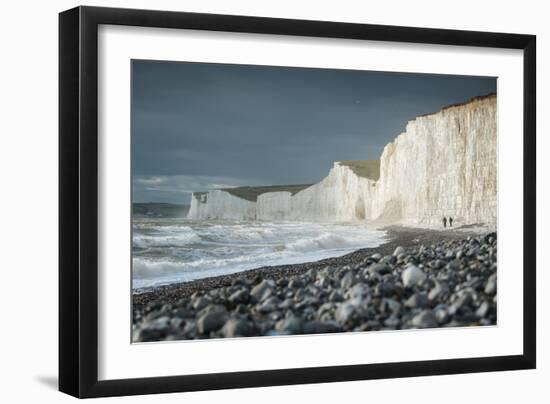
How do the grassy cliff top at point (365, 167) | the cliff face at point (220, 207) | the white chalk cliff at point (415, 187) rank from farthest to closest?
the grassy cliff top at point (365, 167), the white chalk cliff at point (415, 187), the cliff face at point (220, 207)

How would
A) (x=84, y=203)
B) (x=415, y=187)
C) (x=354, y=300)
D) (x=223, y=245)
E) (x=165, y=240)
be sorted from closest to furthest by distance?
(x=84, y=203) < (x=165, y=240) < (x=223, y=245) < (x=354, y=300) < (x=415, y=187)

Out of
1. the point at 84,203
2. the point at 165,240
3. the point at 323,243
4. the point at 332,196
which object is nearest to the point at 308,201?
the point at 332,196

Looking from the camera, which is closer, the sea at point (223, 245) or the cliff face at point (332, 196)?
the sea at point (223, 245)

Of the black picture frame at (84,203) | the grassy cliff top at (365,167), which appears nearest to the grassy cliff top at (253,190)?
the grassy cliff top at (365,167)

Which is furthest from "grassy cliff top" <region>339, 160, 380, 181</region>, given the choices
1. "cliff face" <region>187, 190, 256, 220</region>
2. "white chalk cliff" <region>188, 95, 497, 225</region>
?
"cliff face" <region>187, 190, 256, 220</region>

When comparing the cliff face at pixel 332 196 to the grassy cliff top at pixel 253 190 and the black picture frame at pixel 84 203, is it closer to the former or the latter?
the grassy cliff top at pixel 253 190

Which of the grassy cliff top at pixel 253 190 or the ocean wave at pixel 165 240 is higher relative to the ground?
the grassy cliff top at pixel 253 190

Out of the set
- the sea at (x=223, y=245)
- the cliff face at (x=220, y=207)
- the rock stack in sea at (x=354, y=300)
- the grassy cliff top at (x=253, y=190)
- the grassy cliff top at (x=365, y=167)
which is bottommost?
the rock stack in sea at (x=354, y=300)

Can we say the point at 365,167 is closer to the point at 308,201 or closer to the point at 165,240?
the point at 308,201
